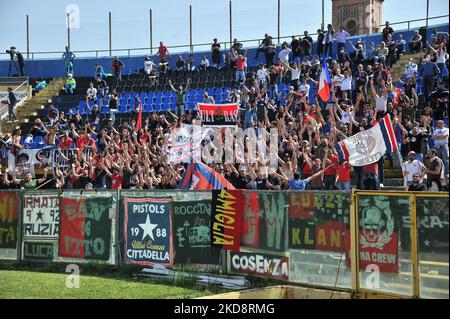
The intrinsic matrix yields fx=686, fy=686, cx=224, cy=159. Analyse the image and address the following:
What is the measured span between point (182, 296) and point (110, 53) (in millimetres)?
31915

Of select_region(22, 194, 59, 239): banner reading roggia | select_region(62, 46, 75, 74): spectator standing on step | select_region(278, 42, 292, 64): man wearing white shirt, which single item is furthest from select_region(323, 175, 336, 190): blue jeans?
select_region(62, 46, 75, 74): spectator standing on step

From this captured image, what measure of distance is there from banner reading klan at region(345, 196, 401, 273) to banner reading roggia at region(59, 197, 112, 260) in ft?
18.6

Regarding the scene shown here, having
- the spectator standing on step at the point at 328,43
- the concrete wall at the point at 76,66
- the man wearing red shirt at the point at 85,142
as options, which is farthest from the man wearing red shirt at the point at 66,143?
the concrete wall at the point at 76,66

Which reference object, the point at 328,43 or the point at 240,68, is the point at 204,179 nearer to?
the point at 240,68

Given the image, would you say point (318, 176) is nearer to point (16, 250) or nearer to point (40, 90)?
point (16, 250)

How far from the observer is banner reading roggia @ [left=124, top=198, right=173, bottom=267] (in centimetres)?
1354

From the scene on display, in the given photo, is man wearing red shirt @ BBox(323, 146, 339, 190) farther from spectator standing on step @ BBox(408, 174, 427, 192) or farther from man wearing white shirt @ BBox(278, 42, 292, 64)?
man wearing white shirt @ BBox(278, 42, 292, 64)

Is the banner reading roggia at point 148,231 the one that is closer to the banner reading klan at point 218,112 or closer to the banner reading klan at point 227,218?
the banner reading klan at point 227,218

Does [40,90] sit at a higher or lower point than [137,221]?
higher

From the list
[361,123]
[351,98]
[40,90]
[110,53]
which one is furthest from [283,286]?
[110,53]

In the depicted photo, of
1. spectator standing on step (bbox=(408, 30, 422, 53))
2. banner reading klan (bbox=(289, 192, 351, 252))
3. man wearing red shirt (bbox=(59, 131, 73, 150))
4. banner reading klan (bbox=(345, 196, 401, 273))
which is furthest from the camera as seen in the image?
spectator standing on step (bbox=(408, 30, 422, 53))

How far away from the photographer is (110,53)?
A: 41.5 metres

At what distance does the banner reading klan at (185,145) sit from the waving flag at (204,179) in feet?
10.7

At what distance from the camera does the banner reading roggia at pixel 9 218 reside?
1545 cm
